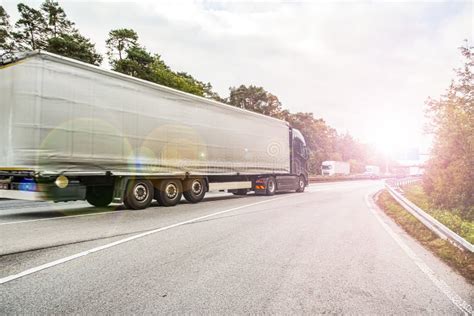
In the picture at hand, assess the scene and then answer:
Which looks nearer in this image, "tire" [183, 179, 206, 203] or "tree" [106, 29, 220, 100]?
"tire" [183, 179, 206, 203]

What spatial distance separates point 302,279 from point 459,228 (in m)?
6.05

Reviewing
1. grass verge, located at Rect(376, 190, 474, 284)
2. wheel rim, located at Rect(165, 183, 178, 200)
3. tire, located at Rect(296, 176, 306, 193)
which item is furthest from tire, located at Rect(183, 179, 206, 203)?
tire, located at Rect(296, 176, 306, 193)

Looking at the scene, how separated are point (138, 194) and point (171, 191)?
1426 millimetres

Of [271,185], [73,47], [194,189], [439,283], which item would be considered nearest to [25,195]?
[194,189]

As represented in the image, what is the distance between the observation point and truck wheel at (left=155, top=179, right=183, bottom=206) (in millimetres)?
11367

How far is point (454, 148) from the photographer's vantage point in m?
14.7

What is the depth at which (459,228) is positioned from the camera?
8133 millimetres

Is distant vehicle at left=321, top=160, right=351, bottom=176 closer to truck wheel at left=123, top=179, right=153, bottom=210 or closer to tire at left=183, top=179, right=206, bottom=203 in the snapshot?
tire at left=183, top=179, right=206, bottom=203

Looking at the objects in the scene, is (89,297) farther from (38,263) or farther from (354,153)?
(354,153)

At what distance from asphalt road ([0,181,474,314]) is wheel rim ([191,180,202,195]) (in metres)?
4.86

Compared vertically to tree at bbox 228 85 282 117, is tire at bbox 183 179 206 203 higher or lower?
lower

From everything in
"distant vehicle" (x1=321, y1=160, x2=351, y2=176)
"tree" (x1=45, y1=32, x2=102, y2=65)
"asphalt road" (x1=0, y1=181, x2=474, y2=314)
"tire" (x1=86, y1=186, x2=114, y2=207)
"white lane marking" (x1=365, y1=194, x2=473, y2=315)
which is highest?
"tree" (x1=45, y1=32, x2=102, y2=65)

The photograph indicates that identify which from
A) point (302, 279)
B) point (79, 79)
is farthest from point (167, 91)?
point (302, 279)

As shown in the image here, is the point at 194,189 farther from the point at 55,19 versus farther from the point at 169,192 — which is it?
the point at 55,19
